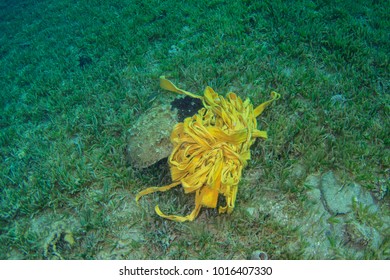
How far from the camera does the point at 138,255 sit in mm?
2693

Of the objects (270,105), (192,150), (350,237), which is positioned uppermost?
(192,150)

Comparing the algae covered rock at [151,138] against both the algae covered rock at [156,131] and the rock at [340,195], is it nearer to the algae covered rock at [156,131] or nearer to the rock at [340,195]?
the algae covered rock at [156,131]

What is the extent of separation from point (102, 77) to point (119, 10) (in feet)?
9.50

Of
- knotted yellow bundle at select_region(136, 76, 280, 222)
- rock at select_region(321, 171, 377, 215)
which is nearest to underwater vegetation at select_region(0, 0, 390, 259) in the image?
rock at select_region(321, 171, 377, 215)

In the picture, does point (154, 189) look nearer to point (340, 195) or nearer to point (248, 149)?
point (248, 149)

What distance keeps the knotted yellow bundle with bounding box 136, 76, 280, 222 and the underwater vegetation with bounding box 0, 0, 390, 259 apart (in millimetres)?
149

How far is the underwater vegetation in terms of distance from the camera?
2.65 metres

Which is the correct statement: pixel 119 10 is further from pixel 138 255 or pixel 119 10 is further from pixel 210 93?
pixel 138 255

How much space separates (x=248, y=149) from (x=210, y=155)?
16.5 inches

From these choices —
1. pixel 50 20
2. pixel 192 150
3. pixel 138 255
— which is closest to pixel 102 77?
pixel 192 150

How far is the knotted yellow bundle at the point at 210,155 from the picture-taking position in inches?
104

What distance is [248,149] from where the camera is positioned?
288 cm

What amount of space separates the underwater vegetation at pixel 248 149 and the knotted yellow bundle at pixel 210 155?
0.15 metres

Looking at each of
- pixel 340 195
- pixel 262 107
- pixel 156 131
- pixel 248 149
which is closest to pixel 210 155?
pixel 248 149
